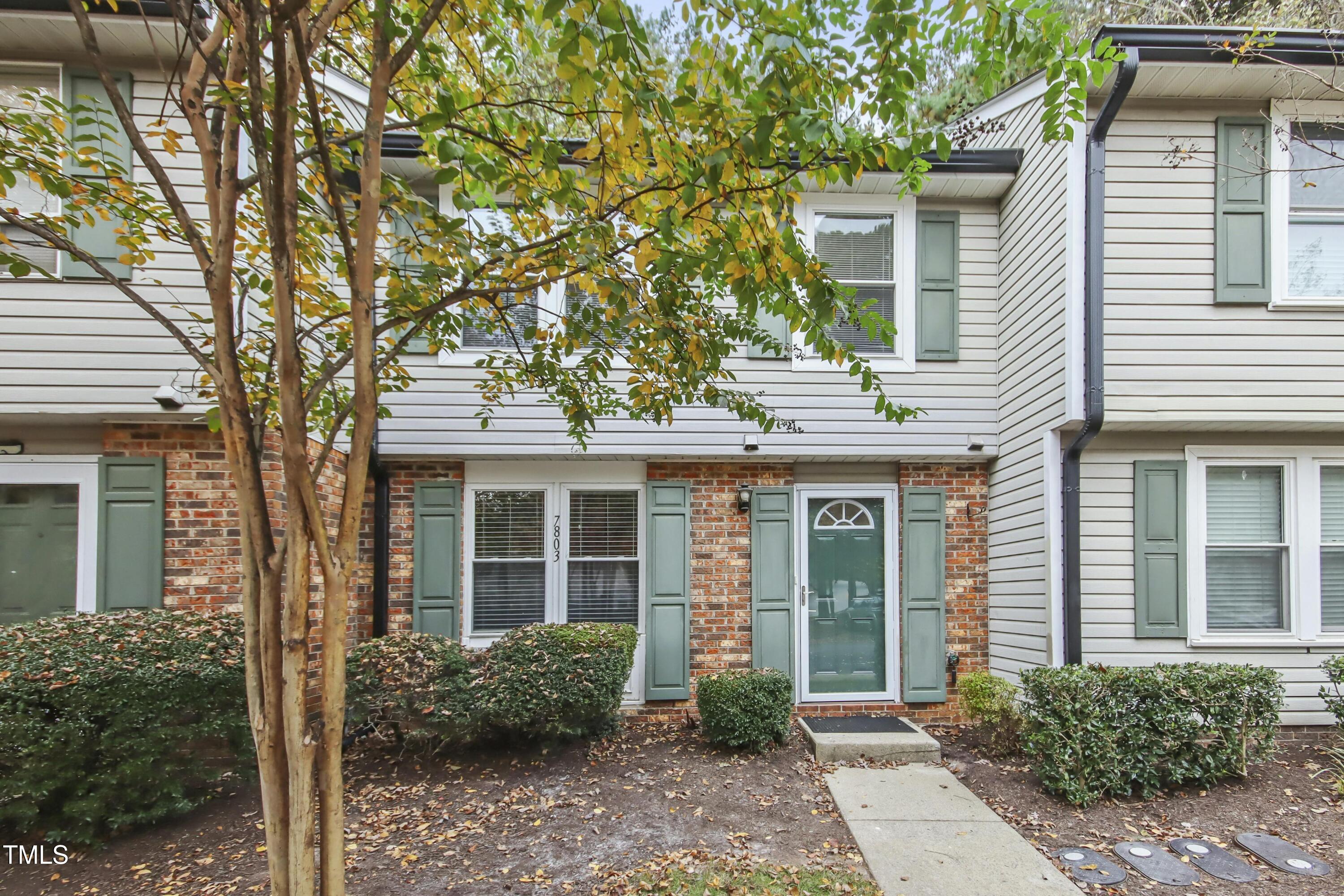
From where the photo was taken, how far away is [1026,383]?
529 centimetres

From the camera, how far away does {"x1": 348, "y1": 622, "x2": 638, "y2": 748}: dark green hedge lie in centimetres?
447

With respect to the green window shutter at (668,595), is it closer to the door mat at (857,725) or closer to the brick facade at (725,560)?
the brick facade at (725,560)

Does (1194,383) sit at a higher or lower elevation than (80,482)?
higher

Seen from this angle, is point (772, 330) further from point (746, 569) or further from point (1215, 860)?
point (1215, 860)

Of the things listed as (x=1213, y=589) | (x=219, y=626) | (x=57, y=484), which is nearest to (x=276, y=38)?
(x=219, y=626)

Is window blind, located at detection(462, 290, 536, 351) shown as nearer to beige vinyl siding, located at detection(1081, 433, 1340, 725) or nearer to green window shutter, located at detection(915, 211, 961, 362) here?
green window shutter, located at detection(915, 211, 961, 362)

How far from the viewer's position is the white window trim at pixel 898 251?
572cm

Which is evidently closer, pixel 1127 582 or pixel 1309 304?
pixel 1309 304

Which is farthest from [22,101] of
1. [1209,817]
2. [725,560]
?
[1209,817]

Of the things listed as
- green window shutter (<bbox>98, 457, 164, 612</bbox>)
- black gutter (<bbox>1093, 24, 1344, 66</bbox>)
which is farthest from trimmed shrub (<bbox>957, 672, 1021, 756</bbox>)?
green window shutter (<bbox>98, 457, 164, 612</bbox>)

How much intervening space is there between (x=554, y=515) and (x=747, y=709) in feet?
7.46

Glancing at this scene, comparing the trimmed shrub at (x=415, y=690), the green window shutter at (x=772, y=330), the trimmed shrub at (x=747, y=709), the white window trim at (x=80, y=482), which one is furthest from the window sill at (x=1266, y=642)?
the white window trim at (x=80, y=482)

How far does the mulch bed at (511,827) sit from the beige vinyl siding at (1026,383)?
207cm

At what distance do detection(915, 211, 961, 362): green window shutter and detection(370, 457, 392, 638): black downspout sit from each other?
4691 mm
